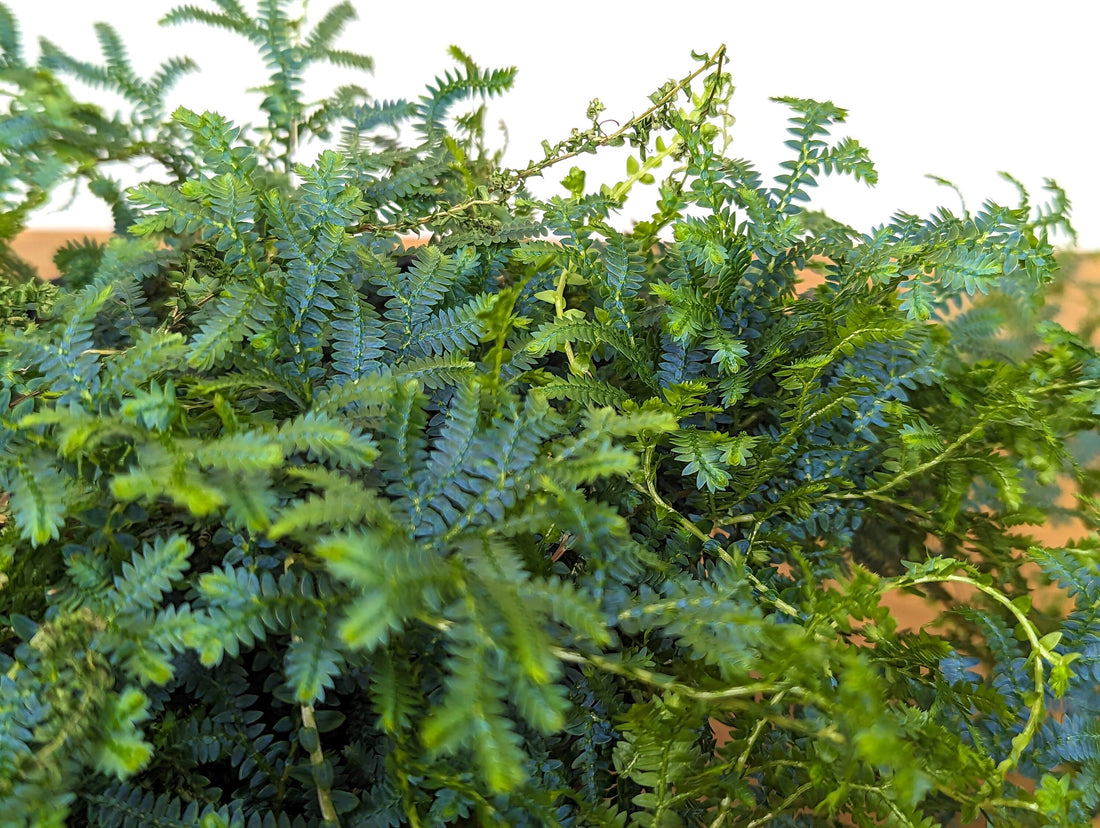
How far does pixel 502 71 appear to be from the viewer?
652mm

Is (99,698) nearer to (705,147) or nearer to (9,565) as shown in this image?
(9,565)

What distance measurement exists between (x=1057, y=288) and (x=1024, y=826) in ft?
1.59

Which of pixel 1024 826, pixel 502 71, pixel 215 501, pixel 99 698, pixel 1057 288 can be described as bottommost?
pixel 1024 826

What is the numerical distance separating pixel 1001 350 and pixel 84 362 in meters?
0.78

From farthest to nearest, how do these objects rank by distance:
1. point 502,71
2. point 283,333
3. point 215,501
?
point 502,71
point 283,333
point 215,501

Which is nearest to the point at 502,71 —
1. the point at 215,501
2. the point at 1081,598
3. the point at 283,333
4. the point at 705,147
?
the point at 705,147

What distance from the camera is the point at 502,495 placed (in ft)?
1.32

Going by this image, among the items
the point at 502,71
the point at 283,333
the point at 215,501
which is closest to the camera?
the point at 215,501

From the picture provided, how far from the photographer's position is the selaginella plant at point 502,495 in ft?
1.20

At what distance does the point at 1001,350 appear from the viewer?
2.39 feet

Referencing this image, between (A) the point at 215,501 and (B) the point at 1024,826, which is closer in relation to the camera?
(A) the point at 215,501

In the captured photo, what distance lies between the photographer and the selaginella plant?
14.3 inches

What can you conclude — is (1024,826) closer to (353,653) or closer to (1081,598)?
(1081,598)

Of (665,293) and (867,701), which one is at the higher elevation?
(665,293)
